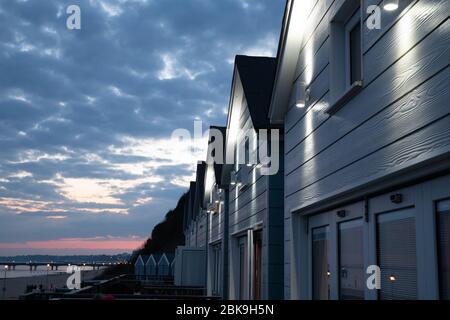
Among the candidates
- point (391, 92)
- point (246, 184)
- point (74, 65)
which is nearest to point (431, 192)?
point (391, 92)

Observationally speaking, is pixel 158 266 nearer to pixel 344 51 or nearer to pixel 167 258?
pixel 167 258

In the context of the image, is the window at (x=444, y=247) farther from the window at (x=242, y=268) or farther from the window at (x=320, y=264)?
the window at (x=242, y=268)

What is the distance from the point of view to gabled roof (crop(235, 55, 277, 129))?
10234mm

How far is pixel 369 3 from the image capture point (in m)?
4.42

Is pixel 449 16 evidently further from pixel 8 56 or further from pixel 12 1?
pixel 8 56

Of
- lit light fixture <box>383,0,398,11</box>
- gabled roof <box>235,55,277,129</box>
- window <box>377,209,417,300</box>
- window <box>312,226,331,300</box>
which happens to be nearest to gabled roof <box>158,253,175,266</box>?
gabled roof <box>235,55,277,129</box>

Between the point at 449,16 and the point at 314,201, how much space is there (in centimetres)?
298

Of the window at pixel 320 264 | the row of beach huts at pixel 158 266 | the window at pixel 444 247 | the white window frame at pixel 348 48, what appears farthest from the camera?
the row of beach huts at pixel 158 266

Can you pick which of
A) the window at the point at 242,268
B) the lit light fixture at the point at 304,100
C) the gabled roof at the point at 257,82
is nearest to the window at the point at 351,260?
the lit light fixture at the point at 304,100

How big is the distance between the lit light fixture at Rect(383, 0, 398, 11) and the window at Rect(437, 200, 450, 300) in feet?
4.96

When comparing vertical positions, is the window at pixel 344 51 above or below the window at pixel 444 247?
above

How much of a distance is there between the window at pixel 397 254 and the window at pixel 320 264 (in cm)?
149

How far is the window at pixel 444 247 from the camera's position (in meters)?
3.24

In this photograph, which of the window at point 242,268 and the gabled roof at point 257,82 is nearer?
the gabled roof at point 257,82
